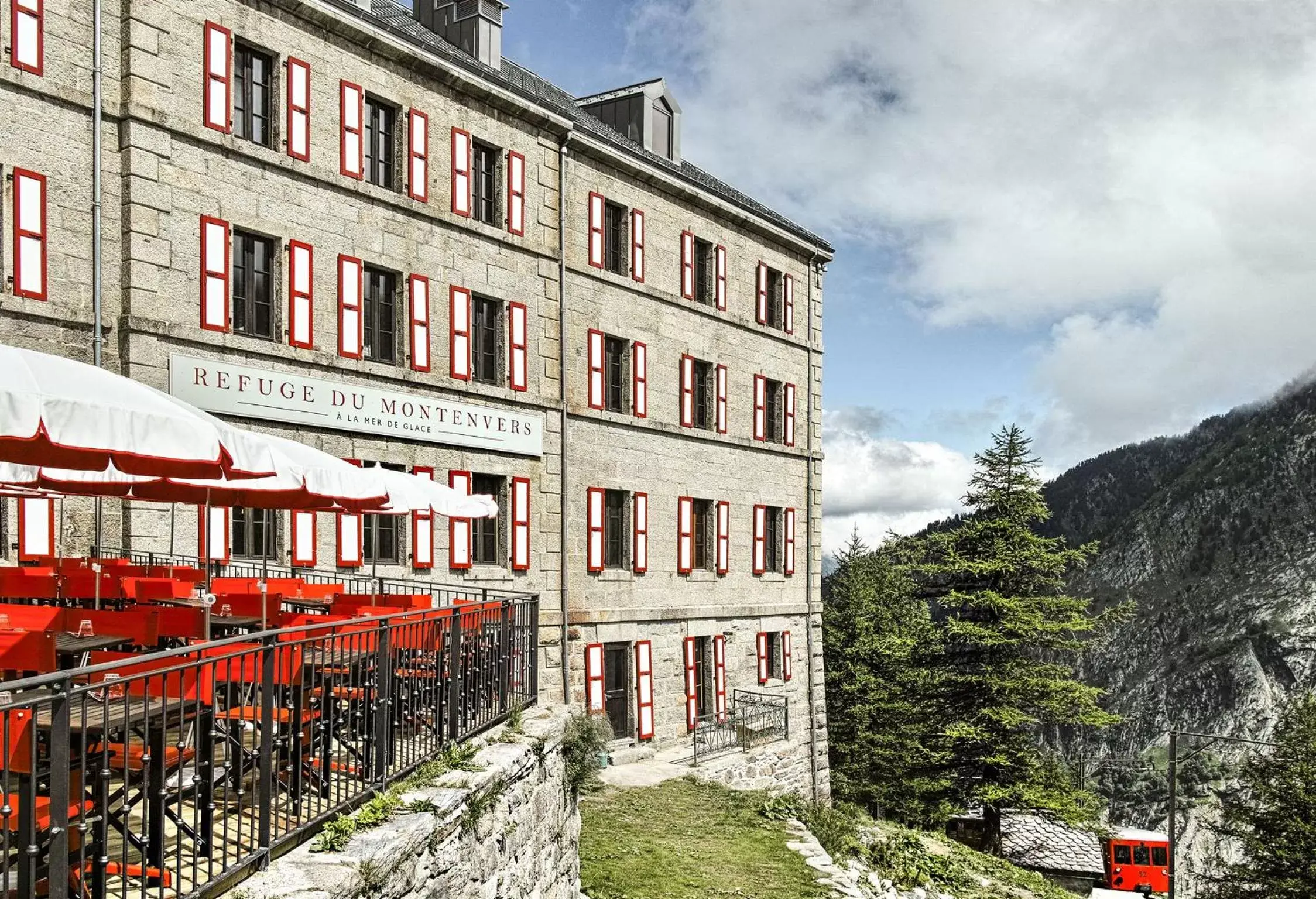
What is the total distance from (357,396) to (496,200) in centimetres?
506

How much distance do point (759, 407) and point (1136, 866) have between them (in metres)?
24.8

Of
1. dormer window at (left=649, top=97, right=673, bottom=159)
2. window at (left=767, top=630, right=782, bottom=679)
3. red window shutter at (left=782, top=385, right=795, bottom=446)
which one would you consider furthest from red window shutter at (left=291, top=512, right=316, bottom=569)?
red window shutter at (left=782, top=385, right=795, bottom=446)

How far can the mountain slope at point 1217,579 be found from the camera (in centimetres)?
9681

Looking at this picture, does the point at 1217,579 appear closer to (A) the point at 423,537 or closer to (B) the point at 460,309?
(B) the point at 460,309

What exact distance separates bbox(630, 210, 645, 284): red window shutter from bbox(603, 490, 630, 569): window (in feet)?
15.1

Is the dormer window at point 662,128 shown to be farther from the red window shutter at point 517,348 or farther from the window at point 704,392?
the red window shutter at point 517,348

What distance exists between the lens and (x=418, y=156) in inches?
749

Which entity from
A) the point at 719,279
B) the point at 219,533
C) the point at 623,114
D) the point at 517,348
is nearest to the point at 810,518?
the point at 719,279

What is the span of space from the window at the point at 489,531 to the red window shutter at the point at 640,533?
3.64m

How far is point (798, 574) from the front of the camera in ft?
96.5

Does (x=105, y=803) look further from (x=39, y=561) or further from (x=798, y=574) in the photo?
(x=798, y=574)

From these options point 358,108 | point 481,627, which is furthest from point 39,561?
point 358,108

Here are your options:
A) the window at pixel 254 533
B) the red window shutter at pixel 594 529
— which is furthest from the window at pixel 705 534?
the window at pixel 254 533

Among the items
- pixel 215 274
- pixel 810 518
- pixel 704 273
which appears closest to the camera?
pixel 215 274
